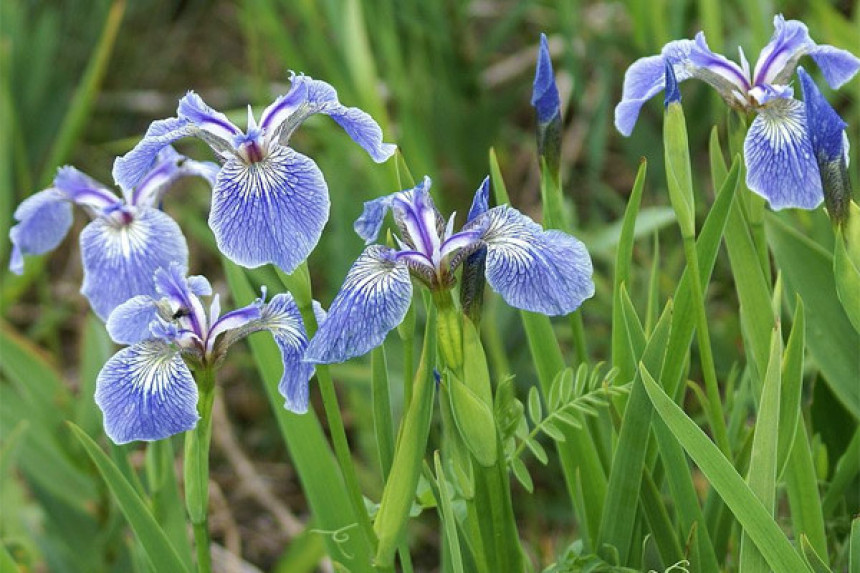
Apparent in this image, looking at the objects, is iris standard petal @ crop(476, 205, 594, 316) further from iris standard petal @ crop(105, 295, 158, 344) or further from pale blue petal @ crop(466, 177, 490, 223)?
iris standard petal @ crop(105, 295, 158, 344)

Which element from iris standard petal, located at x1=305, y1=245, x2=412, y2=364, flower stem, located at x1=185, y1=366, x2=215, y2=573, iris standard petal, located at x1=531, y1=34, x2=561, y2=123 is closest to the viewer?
iris standard petal, located at x1=305, y1=245, x2=412, y2=364

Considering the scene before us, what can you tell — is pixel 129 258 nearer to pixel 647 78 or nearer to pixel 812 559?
pixel 647 78

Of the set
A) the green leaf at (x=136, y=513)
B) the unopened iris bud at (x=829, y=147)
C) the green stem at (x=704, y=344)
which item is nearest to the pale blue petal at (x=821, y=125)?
the unopened iris bud at (x=829, y=147)

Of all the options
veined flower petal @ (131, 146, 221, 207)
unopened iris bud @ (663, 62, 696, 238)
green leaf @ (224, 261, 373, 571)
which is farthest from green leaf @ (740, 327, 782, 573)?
veined flower petal @ (131, 146, 221, 207)

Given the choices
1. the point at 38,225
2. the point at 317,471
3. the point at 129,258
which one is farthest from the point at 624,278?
the point at 38,225

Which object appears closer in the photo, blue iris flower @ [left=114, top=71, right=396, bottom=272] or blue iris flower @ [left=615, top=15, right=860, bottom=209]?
blue iris flower @ [left=114, top=71, right=396, bottom=272]

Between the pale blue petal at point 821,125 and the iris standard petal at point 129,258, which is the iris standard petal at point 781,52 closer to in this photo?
the pale blue petal at point 821,125
